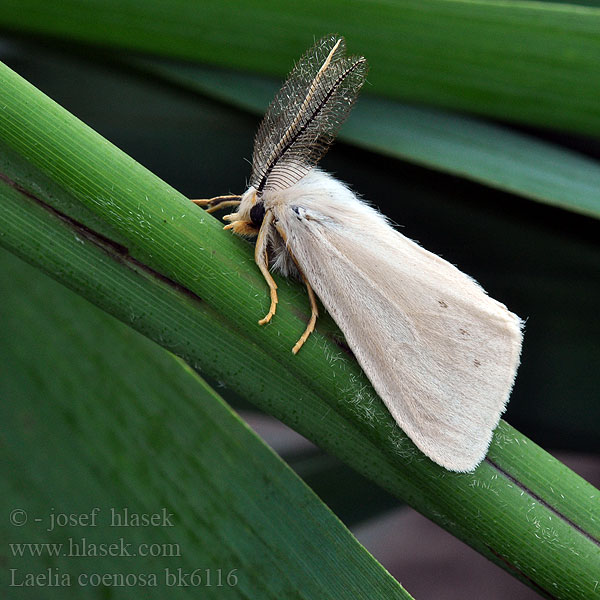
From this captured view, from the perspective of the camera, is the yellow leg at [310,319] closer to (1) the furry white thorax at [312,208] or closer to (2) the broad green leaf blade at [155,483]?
(1) the furry white thorax at [312,208]

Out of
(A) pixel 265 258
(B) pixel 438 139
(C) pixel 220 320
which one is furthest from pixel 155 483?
(B) pixel 438 139

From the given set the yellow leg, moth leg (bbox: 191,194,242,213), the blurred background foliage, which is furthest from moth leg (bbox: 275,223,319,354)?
the blurred background foliage

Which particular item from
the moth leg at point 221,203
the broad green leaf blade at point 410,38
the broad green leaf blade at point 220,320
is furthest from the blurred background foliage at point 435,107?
the broad green leaf blade at point 220,320

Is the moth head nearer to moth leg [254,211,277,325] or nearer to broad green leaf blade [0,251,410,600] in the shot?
moth leg [254,211,277,325]

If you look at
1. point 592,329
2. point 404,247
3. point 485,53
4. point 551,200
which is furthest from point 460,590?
point 485,53

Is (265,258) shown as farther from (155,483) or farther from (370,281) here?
(155,483)

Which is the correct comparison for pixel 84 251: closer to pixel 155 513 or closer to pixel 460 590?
pixel 155 513

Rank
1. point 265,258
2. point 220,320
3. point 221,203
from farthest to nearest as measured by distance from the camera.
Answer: point 221,203, point 265,258, point 220,320
